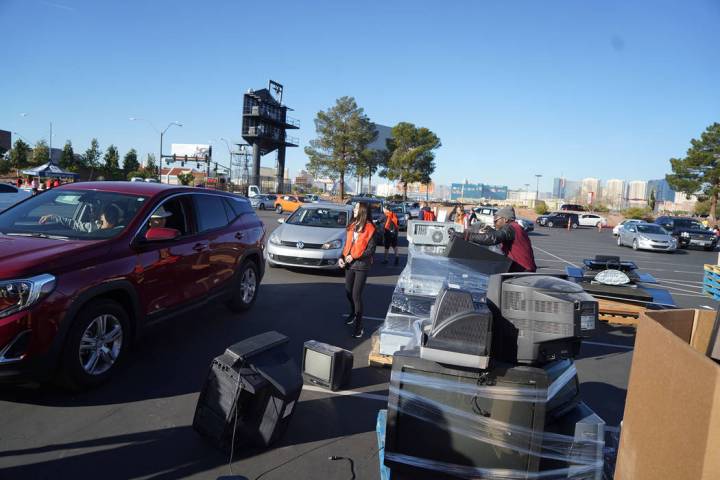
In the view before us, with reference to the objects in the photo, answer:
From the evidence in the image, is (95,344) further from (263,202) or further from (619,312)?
(263,202)

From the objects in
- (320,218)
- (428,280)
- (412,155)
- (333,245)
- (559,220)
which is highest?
(412,155)

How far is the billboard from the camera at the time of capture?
311 ft

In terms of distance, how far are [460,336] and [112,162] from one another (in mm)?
71701

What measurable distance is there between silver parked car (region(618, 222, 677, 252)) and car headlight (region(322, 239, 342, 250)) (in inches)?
789

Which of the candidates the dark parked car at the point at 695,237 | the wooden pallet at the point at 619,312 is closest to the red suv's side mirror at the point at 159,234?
the wooden pallet at the point at 619,312

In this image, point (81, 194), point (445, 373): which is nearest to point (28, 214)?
point (81, 194)

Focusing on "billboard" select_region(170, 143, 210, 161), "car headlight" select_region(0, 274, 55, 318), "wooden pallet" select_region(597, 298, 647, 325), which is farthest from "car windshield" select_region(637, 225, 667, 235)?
"billboard" select_region(170, 143, 210, 161)

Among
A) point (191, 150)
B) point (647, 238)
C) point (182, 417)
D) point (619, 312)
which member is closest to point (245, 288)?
point (182, 417)

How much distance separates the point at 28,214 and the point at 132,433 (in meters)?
2.78

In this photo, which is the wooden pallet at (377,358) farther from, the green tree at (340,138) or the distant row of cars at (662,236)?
the green tree at (340,138)

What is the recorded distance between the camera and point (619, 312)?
699cm

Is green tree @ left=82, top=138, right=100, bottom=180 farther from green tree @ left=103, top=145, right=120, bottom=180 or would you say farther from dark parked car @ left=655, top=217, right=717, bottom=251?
dark parked car @ left=655, top=217, right=717, bottom=251

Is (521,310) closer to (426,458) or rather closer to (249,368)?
(426,458)

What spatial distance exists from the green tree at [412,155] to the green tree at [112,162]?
36.2 meters
